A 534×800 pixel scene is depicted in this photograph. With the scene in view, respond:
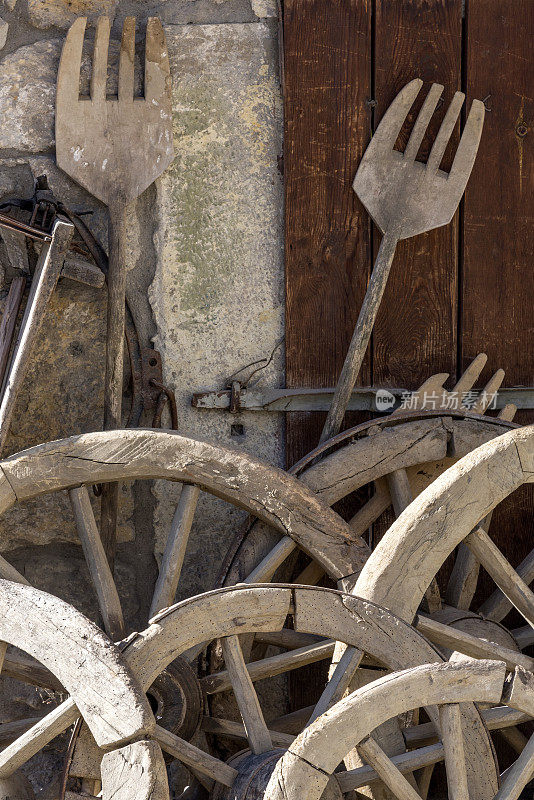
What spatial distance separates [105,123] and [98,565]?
1085 mm

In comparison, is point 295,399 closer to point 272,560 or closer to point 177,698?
point 272,560

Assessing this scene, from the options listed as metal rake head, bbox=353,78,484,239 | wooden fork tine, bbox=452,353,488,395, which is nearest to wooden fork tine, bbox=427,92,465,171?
metal rake head, bbox=353,78,484,239

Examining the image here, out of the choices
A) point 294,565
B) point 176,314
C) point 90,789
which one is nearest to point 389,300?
point 176,314

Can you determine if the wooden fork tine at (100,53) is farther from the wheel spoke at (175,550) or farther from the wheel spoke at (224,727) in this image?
the wheel spoke at (224,727)

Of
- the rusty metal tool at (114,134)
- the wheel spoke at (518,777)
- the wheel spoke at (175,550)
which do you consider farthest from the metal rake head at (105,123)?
the wheel spoke at (518,777)

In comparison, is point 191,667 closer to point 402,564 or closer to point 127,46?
point 402,564

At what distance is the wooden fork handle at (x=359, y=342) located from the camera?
2.09 m

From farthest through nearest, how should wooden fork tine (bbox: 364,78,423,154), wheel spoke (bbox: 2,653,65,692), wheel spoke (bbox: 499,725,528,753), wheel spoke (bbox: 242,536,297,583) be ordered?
wooden fork tine (bbox: 364,78,423,154), wheel spoke (bbox: 499,725,528,753), wheel spoke (bbox: 242,536,297,583), wheel spoke (bbox: 2,653,65,692)

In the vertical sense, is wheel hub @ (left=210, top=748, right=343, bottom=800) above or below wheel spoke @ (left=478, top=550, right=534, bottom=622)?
below

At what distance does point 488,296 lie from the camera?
2.23 metres

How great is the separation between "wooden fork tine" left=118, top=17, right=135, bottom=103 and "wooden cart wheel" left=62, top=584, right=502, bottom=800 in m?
1.28

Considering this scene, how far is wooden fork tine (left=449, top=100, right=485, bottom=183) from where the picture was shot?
2166 millimetres

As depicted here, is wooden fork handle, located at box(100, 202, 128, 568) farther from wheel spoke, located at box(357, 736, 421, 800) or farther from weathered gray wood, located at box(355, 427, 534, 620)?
wheel spoke, located at box(357, 736, 421, 800)

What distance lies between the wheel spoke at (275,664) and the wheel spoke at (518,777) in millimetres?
481
